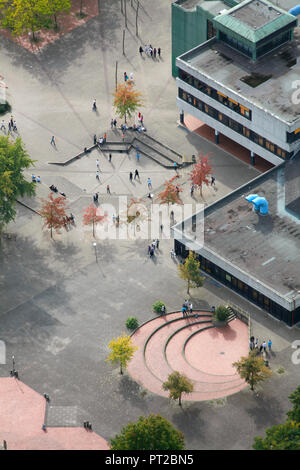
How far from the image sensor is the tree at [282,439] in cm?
11650

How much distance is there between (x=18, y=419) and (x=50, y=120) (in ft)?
202

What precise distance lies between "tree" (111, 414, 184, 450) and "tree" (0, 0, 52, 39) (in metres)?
91.4

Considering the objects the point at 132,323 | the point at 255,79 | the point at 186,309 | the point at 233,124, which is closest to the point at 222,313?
the point at 186,309

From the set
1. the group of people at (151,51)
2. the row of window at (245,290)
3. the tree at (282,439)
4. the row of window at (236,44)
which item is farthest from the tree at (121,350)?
the group of people at (151,51)

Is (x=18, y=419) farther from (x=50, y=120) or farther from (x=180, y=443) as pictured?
(x=50, y=120)

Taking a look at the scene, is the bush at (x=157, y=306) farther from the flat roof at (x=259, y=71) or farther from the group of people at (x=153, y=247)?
the flat roof at (x=259, y=71)

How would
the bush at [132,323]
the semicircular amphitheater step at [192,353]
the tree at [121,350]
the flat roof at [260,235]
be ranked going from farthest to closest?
the flat roof at [260,235], the bush at [132,323], the semicircular amphitheater step at [192,353], the tree at [121,350]

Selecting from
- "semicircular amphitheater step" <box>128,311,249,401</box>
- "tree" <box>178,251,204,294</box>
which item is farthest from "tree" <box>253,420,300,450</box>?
"tree" <box>178,251,204,294</box>

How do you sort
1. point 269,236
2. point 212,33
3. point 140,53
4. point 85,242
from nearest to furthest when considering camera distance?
1. point 269,236
2. point 85,242
3. point 212,33
4. point 140,53

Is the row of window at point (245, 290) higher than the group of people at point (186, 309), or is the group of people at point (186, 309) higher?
the row of window at point (245, 290)

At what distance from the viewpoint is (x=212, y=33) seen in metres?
170

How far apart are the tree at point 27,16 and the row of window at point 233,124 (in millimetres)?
33160

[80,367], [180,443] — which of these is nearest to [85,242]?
[80,367]

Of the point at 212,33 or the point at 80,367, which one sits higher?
the point at 212,33
